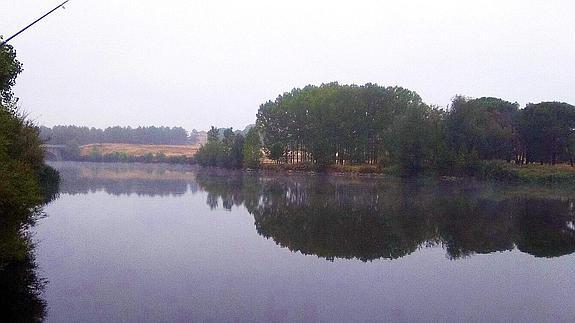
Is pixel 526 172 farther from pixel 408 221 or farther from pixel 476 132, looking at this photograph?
pixel 408 221

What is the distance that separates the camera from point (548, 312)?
13.5 m

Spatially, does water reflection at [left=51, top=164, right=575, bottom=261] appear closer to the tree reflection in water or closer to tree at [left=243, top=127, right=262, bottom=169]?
the tree reflection in water

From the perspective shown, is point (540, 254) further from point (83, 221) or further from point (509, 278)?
point (83, 221)

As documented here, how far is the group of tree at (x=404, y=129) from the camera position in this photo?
223 feet

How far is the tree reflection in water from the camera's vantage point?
22361 mm

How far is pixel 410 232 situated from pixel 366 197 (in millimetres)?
17968

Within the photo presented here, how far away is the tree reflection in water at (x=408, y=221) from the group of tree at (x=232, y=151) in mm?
47212

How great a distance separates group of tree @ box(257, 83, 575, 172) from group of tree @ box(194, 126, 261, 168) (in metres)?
2.33

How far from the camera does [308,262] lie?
63.0 feet

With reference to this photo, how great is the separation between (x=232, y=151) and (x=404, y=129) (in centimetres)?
4244

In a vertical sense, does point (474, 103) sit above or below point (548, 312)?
above

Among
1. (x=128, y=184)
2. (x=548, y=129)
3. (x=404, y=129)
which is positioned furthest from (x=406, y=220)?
(x=548, y=129)

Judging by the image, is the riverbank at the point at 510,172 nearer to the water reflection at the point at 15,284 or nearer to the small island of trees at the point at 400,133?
the small island of trees at the point at 400,133

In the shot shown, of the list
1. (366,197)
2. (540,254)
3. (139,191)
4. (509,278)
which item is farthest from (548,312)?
(139,191)
